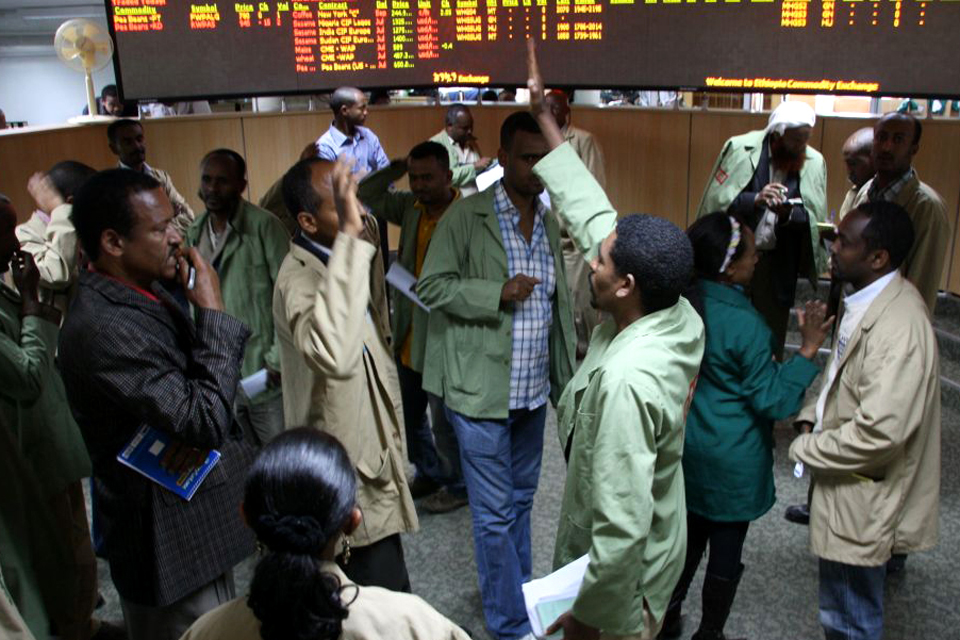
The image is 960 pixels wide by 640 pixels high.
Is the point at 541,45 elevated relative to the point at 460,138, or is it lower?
elevated

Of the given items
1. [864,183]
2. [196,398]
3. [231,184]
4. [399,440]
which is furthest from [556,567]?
[864,183]

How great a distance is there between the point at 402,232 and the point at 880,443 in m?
1.99

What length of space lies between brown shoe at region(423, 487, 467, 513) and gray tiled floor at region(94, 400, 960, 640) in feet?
0.10

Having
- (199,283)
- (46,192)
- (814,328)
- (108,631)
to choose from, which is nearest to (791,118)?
(814,328)

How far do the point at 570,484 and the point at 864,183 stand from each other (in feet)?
9.89

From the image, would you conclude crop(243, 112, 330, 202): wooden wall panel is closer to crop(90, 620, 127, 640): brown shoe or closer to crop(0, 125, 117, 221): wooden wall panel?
crop(0, 125, 117, 221): wooden wall panel

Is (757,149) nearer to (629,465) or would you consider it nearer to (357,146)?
(357,146)

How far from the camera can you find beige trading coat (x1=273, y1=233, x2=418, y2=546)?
1.81 metres

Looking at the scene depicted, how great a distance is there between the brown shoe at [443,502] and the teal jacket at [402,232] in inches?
25.8

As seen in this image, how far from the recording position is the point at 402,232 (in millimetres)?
3389

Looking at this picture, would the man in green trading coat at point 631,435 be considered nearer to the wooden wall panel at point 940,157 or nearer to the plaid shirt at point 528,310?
the plaid shirt at point 528,310

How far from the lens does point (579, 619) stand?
1736mm

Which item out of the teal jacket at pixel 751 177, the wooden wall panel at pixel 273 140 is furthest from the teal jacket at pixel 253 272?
the wooden wall panel at pixel 273 140

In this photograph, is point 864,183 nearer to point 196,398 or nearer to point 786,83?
point 786,83
